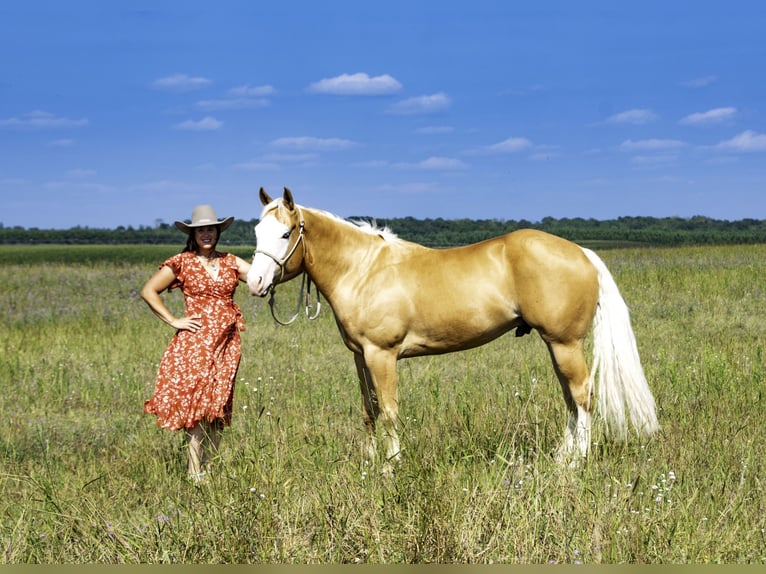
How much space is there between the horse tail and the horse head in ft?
7.24

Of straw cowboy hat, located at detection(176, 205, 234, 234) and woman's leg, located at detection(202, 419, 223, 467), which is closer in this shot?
straw cowboy hat, located at detection(176, 205, 234, 234)

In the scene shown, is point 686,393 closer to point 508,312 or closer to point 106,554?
point 508,312

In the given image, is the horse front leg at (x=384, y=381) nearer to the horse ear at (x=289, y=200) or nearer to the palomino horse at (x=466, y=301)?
the palomino horse at (x=466, y=301)

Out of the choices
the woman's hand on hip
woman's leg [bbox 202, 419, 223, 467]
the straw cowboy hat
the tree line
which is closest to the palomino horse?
the straw cowboy hat

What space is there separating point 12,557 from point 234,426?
3.29 m

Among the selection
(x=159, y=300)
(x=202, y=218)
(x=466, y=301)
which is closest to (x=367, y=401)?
(x=466, y=301)

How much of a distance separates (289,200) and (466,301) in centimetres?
149

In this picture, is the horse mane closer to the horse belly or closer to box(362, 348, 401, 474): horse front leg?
the horse belly

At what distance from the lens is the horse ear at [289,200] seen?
4906 millimetres

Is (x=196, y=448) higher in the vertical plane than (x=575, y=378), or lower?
lower

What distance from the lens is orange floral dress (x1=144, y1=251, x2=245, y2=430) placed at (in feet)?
16.8

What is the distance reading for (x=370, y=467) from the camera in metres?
3.98

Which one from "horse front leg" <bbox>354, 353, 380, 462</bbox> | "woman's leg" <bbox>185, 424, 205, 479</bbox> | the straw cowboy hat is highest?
the straw cowboy hat

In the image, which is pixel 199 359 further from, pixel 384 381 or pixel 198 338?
pixel 384 381
